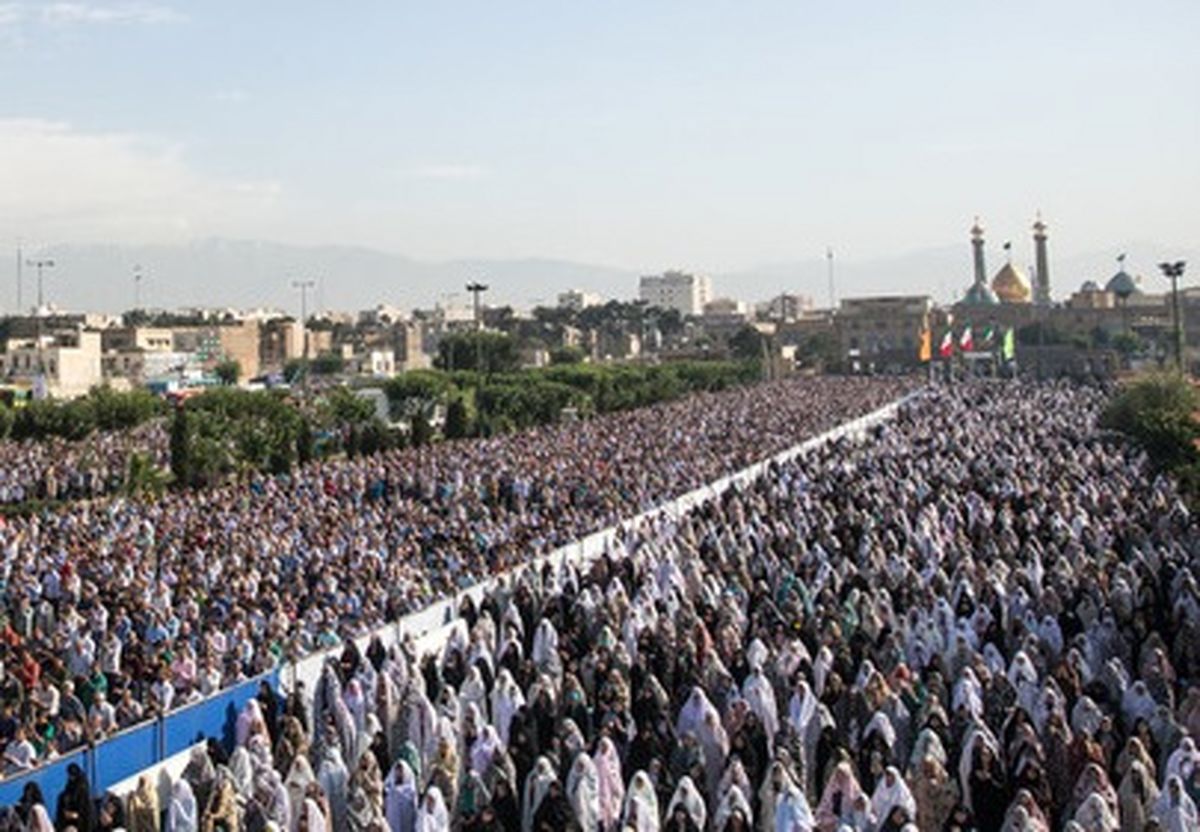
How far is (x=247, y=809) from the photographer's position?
9.09 metres

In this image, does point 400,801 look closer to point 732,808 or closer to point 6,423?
point 732,808

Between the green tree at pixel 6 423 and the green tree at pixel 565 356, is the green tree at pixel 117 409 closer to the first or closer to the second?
the green tree at pixel 6 423

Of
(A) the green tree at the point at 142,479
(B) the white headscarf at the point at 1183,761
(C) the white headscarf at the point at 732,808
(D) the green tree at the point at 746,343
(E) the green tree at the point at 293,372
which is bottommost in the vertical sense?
(C) the white headscarf at the point at 732,808

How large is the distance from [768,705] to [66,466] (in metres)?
24.1

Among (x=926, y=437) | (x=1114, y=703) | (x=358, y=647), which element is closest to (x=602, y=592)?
(x=358, y=647)

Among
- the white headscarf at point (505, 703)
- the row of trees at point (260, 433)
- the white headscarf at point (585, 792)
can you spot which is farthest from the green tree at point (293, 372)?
the white headscarf at point (585, 792)

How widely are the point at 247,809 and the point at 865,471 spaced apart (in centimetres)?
1811

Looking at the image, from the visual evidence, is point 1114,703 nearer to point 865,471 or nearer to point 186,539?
point 186,539

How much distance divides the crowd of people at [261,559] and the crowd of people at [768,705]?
129 centimetres

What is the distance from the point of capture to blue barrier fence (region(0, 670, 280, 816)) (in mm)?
9406

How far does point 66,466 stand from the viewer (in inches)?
1246

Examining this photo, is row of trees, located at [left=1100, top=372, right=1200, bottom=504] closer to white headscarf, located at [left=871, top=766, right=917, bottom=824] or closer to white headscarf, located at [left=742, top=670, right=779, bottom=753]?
white headscarf, located at [left=742, top=670, right=779, bottom=753]

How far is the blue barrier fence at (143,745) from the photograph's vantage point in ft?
30.9

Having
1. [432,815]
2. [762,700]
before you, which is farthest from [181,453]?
[432,815]
